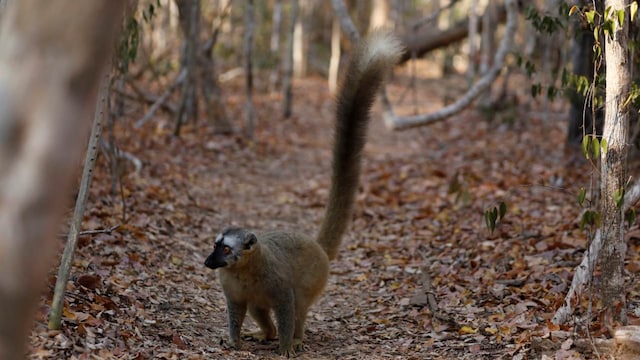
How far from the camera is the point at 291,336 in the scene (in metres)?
6.11

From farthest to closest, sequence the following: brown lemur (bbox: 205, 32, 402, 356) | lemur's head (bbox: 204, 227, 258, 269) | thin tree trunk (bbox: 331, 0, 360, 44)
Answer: thin tree trunk (bbox: 331, 0, 360, 44), brown lemur (bbox: 205, 32, 402, 356), lemur's head (bbox: 204, 227, 258, 269)

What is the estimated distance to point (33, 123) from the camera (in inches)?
106

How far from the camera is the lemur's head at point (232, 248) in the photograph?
5.66 meters

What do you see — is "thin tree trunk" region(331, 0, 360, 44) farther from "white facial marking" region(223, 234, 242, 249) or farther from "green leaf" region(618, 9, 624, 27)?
"green leaf" region(618, 9, 624, 27)

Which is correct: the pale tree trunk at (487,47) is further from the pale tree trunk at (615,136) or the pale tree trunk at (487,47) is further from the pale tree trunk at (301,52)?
the pale tree trunk at (615,136)

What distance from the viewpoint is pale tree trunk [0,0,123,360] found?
268 centimetres

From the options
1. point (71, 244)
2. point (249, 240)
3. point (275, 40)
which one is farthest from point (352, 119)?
point (275, 40)

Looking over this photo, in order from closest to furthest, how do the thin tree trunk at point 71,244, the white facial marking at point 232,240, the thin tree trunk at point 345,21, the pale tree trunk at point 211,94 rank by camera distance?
1. the thin tree trunk at point 71,244
2. the white facial marking at point 232,240
3. the thin tree trunk at point 345,21
4. the pale tree trunk at point 211,94

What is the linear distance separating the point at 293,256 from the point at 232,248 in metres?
0.90

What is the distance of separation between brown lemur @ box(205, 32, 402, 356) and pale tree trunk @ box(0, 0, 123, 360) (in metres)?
2.88

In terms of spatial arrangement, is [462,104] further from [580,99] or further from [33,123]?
[33,123]

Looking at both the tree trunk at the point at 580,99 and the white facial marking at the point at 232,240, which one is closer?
the white facial marking at the point at 232,240

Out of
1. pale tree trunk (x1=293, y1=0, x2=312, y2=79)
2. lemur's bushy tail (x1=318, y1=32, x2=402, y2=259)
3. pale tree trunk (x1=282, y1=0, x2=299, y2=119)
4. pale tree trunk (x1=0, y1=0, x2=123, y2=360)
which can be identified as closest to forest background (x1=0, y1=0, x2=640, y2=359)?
pale tree trunk (x1=0, y1=0, x2=123, y2=360)

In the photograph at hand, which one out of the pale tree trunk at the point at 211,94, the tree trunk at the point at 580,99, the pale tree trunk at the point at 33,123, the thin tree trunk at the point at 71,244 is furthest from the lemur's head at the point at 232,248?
the pale tree trunk at the point at 211,94
